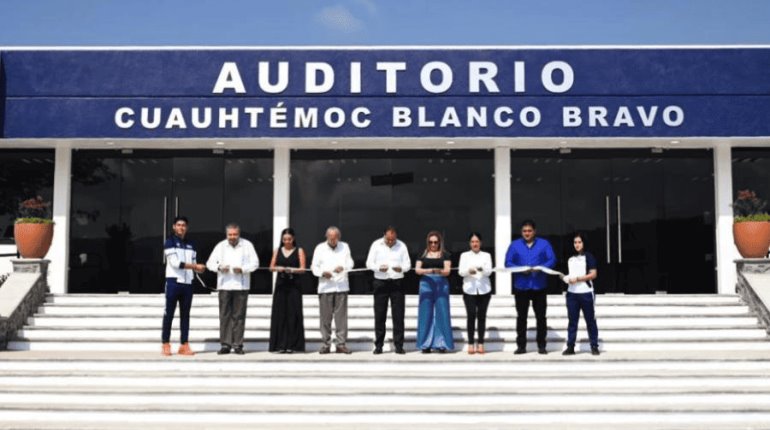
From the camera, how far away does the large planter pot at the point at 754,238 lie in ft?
39.3

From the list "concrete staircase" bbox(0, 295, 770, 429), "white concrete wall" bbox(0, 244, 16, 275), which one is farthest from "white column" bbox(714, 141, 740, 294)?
"white concrete wall" bbox(0, 244, 16, 275)

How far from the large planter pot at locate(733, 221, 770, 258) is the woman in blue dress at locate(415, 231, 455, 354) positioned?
193 inches

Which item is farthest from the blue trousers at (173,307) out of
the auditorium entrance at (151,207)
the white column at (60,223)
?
the white column at (60,223)

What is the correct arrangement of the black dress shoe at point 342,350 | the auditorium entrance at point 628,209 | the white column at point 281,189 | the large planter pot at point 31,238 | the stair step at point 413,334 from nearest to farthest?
the black dress shoe at point 342,350 < the stair step at point 413,334 < the large planter pot at point 31,238 < the white column at point 281,189 < the auditorium entrance at point 628,209

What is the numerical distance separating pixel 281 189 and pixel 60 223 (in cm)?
376

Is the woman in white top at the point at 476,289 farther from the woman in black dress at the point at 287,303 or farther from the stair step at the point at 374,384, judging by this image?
the woman in black dress at the point at 287,303

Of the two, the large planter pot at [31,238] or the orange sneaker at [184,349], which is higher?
the large planter pot at [31,238]

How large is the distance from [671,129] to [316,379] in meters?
7.72

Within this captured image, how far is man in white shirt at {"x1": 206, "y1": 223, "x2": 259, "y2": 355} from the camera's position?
984 centimetres

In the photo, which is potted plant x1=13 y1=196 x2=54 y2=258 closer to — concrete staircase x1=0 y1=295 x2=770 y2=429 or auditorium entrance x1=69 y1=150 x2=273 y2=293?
concrete staircase x1=0 y1=295 x2=770 y2=429

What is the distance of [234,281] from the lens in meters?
9.95

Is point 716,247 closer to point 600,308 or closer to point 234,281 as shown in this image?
point 600,308

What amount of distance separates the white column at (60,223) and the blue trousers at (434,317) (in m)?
6.90

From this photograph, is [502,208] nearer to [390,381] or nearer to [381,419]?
[390,381]
